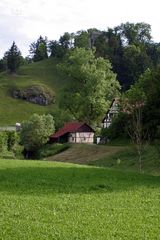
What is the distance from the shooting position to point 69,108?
8606 centimetres

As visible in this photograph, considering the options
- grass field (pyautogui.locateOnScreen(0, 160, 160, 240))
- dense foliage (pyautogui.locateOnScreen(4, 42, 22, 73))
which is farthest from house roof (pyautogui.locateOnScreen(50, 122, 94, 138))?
dense foliage (pyautogui.locateOnScreen(4, 42, 22, 73))

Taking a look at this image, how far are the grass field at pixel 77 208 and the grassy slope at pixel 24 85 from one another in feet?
342

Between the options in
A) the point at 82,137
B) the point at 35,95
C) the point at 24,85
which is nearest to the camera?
the point at 82,137

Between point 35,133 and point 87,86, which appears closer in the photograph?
point 35,133

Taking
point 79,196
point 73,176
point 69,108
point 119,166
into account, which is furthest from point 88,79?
point 79,196

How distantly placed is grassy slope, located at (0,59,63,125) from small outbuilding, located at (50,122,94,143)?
126ft

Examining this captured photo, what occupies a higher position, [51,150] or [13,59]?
[13,59]

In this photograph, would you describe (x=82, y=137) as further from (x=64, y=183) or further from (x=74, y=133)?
(x=64, y=183)

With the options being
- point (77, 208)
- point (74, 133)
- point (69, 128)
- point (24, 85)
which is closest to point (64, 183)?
point (77, 208)

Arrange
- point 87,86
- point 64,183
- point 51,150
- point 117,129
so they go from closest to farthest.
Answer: point 64,183 → point 117,129 → point 51,150 → point 87,86

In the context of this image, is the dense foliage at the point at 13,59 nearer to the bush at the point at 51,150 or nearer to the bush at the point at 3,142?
the bush at the point at 3,142

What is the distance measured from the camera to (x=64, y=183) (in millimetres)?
21875

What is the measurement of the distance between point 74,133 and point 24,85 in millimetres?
62165

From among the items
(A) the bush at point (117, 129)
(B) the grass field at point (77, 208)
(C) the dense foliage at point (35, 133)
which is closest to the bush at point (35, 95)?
(C) the dense foliage at point (35, 133)
